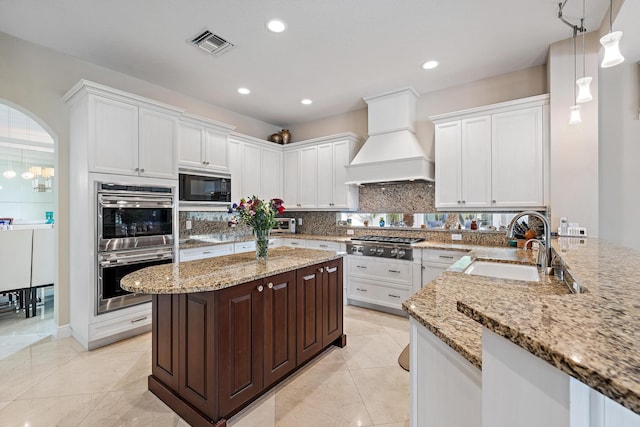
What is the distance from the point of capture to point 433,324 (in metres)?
1.05

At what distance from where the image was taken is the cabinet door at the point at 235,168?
433cm

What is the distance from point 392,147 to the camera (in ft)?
12.9

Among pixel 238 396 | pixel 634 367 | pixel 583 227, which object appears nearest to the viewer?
pixel 634 367

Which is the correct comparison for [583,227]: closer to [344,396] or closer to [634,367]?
[344,396]

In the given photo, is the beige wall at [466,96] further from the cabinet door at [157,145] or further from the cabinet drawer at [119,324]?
the cabinet drawer at [119,324]

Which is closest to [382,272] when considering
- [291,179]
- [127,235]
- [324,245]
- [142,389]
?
[324,245]

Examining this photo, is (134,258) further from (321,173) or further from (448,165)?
(448,165)

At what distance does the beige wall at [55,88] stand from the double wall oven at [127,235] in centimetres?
61

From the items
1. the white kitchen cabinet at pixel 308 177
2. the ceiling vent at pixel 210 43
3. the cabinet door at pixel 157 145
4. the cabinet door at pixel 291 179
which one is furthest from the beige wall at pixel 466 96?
the cabinet door at pixel 157 145

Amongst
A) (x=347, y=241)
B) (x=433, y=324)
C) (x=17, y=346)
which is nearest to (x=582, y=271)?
(x=433, y=324)

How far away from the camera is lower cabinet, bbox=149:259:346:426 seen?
170 cm

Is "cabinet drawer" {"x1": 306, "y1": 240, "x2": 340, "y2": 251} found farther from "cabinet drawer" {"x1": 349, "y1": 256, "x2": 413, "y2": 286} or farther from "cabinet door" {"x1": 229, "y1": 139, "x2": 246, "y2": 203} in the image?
"cabinet door" {"x1": 229, "y1": 139, "x2": 246, "y2": 203}

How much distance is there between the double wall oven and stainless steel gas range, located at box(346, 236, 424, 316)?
236 cm

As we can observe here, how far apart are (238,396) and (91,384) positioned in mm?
1344
